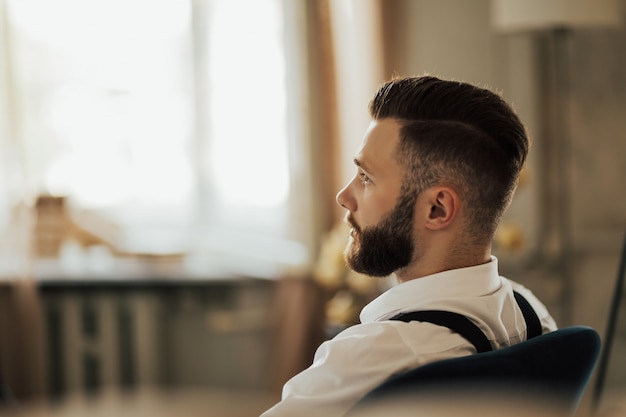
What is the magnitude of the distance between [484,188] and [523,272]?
6.78ft

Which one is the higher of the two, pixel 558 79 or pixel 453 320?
pixel 558 79

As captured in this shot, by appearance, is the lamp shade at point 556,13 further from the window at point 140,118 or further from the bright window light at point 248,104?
the window at point 140,118

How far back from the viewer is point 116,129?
3775mm

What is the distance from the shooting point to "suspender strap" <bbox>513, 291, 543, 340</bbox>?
4.52 ft

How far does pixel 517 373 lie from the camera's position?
1157mm

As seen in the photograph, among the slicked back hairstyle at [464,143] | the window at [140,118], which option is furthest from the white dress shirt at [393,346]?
the window at [140,118]

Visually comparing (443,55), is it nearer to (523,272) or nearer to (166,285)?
(523,272)

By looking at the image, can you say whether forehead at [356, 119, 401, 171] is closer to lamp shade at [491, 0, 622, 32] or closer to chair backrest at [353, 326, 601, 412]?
chair backrest at [353, 326, 601, 412]

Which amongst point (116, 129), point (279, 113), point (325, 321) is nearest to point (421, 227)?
point (325, 321)

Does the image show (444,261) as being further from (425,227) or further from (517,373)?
(517,373)

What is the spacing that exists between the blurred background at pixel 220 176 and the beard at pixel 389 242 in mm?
1877

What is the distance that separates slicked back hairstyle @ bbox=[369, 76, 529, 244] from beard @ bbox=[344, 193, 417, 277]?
0.04 m

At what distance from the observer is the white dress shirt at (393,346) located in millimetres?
1191

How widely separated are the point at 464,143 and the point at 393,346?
32cm
